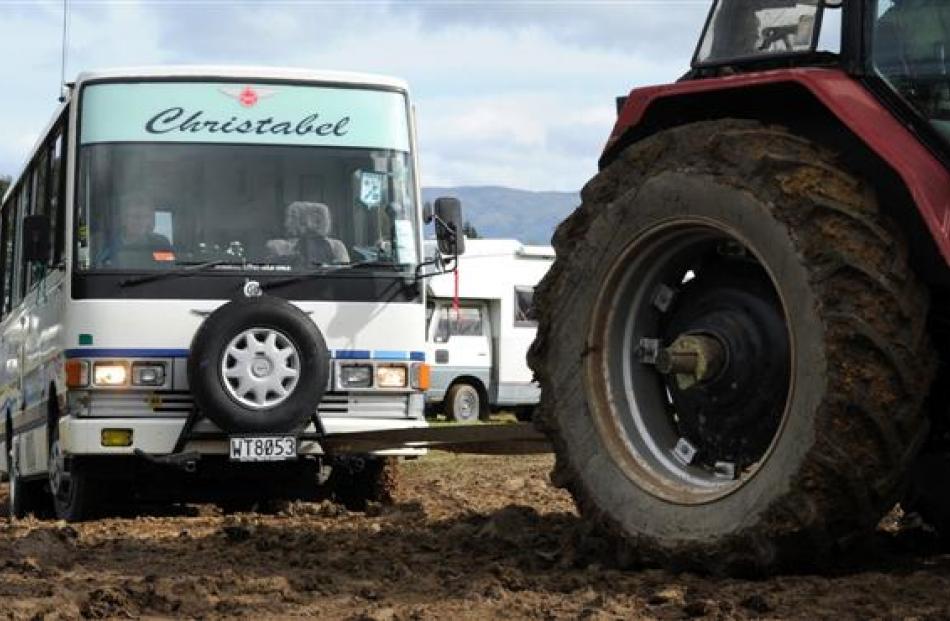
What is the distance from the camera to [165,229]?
11.4m

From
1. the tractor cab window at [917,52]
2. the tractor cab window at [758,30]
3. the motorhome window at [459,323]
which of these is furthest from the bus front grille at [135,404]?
the motorhome window at [459,323]

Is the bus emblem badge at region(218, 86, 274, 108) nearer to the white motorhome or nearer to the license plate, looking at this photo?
the license plate

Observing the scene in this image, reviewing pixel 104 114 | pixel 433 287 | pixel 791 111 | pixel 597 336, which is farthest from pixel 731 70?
pixel 433 287

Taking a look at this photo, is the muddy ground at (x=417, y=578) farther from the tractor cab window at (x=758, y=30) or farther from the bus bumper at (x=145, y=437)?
the bus bumper at (x=145, y=437)

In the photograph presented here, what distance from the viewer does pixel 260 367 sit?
35.7 feet

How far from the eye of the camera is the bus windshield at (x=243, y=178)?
1136 centimetres

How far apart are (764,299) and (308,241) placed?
612 centimetres

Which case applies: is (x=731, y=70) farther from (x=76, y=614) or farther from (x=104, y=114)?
(x=104, y=114)

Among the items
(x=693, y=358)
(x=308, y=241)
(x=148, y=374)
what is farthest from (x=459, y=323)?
(x=693, y=358)

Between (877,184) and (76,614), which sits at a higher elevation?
(877,184)

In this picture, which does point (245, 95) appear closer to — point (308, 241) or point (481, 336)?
point (308, 241)

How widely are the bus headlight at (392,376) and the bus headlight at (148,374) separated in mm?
1347

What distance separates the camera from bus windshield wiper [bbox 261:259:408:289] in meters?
11.4

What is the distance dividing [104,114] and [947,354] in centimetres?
731
